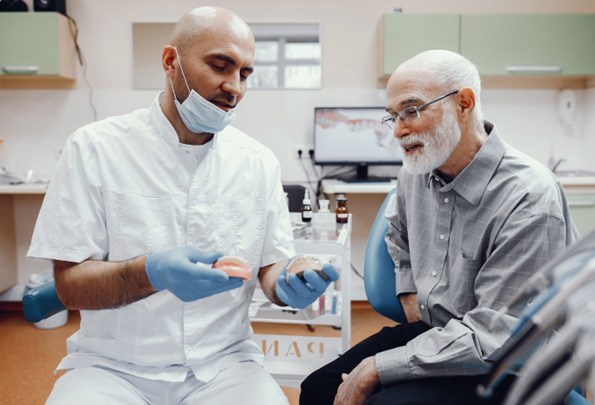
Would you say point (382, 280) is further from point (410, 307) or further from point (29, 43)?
point (29, 43)

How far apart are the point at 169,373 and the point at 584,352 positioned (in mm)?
980

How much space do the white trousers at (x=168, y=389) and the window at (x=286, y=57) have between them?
269 centimetres

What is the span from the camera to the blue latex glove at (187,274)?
3.21 ft

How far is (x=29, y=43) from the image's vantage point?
322 centimetres

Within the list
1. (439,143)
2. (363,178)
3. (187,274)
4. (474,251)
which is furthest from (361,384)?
(363,178)

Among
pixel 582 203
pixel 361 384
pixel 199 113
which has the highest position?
pixel 199 113

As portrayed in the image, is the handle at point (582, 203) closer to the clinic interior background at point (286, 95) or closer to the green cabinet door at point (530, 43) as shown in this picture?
the clinic interior background at point (286, 95)

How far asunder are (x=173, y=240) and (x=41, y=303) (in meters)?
0.32

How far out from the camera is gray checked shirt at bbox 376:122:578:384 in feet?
3.67

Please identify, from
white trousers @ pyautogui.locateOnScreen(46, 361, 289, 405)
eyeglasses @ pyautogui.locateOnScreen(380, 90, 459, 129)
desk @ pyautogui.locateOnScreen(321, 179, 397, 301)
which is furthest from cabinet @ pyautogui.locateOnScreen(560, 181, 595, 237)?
white trousers @ pyautogui.locateOnScreen(46, 361, 289, 405)

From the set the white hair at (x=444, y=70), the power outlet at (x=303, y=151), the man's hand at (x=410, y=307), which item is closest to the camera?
the white hair at (x=444, y=70)

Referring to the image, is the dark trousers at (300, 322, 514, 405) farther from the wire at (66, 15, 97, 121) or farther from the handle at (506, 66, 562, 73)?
the wire at (66, 15, 97, 121)

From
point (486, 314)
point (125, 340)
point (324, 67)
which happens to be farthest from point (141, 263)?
point (324, 67)

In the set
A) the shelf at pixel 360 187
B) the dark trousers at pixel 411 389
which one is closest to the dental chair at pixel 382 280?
the dark trousers at pixel 411 389
